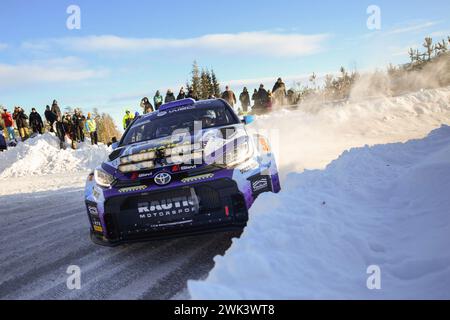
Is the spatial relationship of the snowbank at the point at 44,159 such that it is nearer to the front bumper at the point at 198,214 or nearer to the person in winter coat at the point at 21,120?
the person in winter coat at the point at 21,120

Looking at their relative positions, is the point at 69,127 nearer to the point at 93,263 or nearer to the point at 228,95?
the point at 228,95

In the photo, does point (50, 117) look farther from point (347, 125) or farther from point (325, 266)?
point (325, 266)

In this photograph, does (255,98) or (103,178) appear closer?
(103,178)

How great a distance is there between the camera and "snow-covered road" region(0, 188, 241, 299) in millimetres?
3203

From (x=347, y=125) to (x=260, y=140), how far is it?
536 inches

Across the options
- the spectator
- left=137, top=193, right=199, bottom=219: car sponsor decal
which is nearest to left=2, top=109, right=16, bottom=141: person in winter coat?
the spectator

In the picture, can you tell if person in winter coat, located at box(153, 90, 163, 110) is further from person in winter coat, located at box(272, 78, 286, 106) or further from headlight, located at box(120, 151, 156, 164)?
headlight, located at box(120, 151, 156, 164)

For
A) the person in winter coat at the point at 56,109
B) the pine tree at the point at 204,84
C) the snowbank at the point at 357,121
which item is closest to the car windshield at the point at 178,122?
the snowbank at the point at 357,121

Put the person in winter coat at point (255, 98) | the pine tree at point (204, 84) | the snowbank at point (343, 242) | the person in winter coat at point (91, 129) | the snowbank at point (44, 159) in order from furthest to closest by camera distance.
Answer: the pine tree at point (204, 84) < the person in winter coat at point (255, 98) < the person in winter coat at point (91, 129) < the snowbank at point (44, 159) < the snowbank at point (343, 242)

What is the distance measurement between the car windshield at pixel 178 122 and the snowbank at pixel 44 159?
10.9 meters

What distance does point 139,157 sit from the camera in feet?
13.0

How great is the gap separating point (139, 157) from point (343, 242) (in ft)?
7.15

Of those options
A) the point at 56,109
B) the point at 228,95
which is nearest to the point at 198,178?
the point at 228,95

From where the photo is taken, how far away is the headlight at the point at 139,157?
3.91 metres
